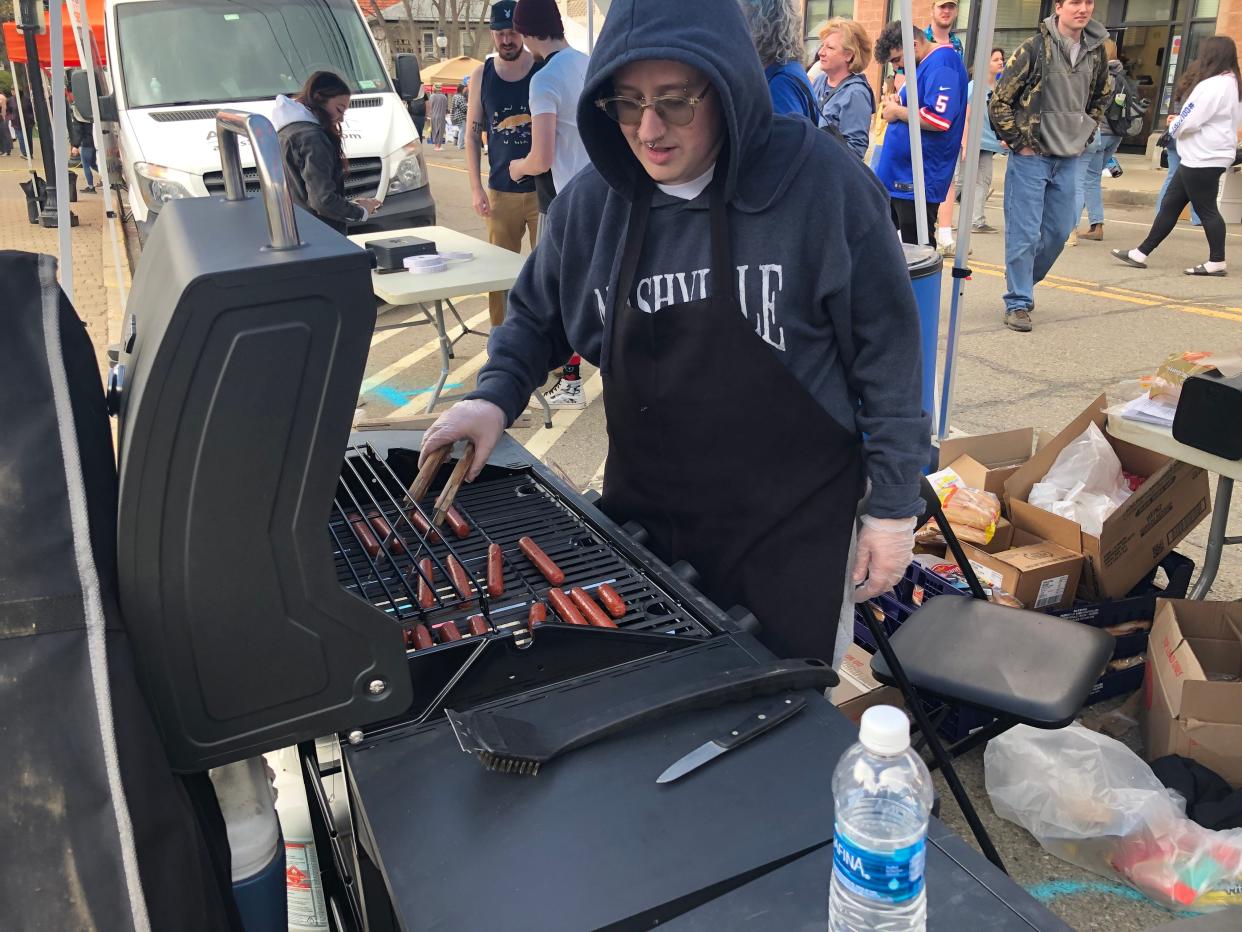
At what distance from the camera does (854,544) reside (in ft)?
6.01

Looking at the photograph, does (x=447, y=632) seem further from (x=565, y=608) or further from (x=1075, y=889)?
(x=1075, y=889)

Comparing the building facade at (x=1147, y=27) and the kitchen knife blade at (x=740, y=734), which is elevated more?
the building facade at (x=1147, y=27)

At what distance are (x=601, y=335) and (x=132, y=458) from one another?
1.06 metres

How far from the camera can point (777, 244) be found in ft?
5.25

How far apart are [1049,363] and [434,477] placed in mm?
4845

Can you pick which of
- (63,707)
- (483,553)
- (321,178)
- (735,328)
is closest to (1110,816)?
(735,328)

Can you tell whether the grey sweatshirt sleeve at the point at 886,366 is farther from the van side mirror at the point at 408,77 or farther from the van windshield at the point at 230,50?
the van windshield at the point at 230,50

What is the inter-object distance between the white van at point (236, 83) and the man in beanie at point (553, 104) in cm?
205

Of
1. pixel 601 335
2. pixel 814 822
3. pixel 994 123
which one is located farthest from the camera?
pixel 994 123

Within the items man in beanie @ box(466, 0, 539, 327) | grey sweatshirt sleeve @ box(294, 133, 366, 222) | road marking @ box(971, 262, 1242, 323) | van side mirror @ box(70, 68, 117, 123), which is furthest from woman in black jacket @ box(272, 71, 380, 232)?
road marking @ box(971, 262, 1242, 323)

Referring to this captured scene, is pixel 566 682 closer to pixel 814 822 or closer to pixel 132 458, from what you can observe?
pixel 814 822

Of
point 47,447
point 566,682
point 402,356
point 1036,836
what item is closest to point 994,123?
point 402,356

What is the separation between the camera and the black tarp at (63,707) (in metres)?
0.80

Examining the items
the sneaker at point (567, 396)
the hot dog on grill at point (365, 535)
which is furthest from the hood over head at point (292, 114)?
the hot dog on grill at point (365, 535)
